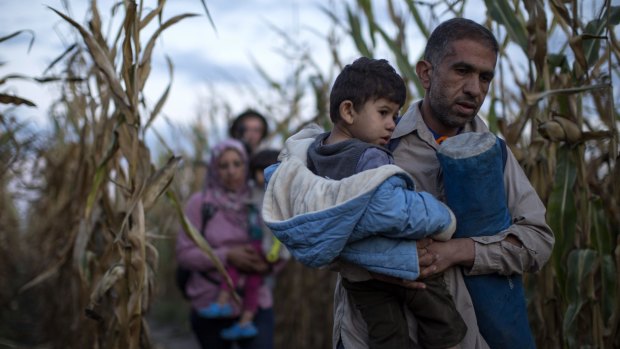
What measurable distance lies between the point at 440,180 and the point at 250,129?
3.38 m

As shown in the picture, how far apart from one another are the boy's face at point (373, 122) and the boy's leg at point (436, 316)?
1.49 feet

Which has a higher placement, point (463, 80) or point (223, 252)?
point (463, 80)

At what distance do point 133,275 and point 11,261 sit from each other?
5256 mm

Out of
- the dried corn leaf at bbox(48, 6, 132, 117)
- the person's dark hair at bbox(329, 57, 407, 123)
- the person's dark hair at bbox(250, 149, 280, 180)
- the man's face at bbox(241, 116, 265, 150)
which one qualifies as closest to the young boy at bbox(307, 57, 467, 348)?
the person's dark hair at bbox(329, 57, 407, 123)

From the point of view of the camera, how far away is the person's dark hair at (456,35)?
93.3 inches

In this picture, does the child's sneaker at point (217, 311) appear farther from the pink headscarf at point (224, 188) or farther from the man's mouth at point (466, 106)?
the man's mouth at point (466, 106)

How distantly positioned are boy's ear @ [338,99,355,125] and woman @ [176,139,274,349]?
229 cm

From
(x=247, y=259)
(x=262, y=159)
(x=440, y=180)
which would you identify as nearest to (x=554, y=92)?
(x=440, y=180)

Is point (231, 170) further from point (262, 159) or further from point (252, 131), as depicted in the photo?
point (252, 131)

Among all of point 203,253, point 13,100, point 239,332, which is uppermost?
point 13,100

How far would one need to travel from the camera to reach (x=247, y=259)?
449 centimetres

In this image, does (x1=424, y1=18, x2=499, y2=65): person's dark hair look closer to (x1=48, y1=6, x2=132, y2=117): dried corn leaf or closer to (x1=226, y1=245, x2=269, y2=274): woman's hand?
(x1=48, y1=6, x2=132, y2=117): dried corn leaf

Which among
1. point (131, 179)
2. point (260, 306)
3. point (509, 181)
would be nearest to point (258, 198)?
point (260, 306)

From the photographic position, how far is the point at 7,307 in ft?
22.4
